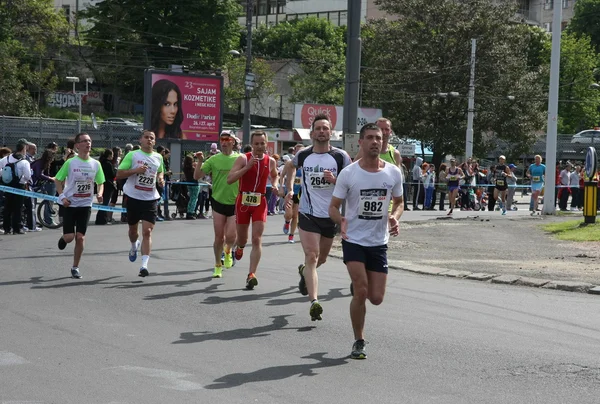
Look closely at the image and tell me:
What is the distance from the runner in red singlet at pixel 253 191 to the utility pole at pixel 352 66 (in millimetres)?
6124

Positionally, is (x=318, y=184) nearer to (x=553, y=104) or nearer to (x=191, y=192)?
(x=191, y=192)

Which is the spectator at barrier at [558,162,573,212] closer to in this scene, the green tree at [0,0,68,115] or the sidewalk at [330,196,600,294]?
the sidewalk at [330,196,600,294]

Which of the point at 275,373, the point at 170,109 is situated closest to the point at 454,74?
the point at 170,109

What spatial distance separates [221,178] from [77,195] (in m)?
1.93

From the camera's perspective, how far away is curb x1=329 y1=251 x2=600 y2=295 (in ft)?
40.1

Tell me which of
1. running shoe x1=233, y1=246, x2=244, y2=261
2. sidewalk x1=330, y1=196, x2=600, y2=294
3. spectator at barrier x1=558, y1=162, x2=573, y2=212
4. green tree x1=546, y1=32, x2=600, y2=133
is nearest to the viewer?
running shoe x1=233, y1=246, x2=244, y2=261

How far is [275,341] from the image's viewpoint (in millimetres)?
8398

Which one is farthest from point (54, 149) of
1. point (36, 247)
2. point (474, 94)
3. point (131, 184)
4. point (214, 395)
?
point (474, 94)

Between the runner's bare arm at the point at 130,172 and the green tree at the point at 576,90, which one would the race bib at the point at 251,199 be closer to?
the runner's bare arm at the point at 130,172

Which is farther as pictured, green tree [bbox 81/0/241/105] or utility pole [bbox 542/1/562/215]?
green tree [bbox 81/0/241/105]

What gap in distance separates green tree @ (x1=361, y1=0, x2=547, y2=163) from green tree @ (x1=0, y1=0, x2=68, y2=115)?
73.8 feet

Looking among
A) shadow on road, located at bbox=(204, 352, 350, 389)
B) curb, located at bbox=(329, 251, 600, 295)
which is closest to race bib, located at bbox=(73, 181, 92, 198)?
curb, located at bbox=(329, 251, 600, 295)

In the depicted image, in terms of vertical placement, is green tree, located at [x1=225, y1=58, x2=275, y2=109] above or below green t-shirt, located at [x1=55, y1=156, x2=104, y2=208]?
above

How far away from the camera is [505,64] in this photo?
50.2m
